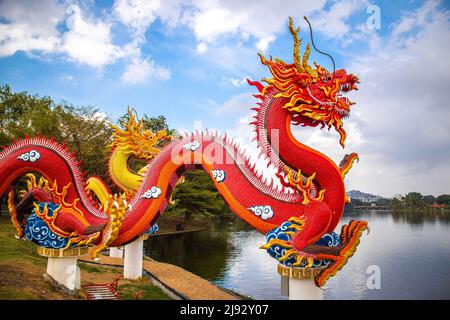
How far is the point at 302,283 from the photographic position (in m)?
6.16

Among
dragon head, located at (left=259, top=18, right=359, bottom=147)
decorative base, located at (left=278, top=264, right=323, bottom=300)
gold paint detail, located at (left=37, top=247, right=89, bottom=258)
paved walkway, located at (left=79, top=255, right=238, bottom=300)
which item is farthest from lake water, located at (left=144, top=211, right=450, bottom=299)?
dragon head, located at (left=259, top=18, right=359, bottom=147)

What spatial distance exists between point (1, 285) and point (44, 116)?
52.9 feet

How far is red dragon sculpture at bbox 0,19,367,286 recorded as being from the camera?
6070 mm

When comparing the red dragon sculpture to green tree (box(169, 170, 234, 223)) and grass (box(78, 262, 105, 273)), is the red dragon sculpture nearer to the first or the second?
grass (box(78, 262, 105, 273))

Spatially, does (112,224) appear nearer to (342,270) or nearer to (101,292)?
(101,292)

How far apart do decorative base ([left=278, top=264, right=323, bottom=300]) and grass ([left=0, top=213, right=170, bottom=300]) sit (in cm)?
430

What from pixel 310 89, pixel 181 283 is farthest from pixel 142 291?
pixel 310 89

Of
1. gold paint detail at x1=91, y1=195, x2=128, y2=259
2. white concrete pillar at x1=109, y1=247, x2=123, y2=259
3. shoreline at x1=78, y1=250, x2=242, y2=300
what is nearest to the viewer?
gold paint detail at x1=91, y1=195, x2=128, y2=259

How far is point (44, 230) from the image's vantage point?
302 inches

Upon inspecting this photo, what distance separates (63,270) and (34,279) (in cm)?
70

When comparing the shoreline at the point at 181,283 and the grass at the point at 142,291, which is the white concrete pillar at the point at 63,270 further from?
the shoreline at the point at 181,283

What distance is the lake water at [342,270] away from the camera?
12.1 meters
